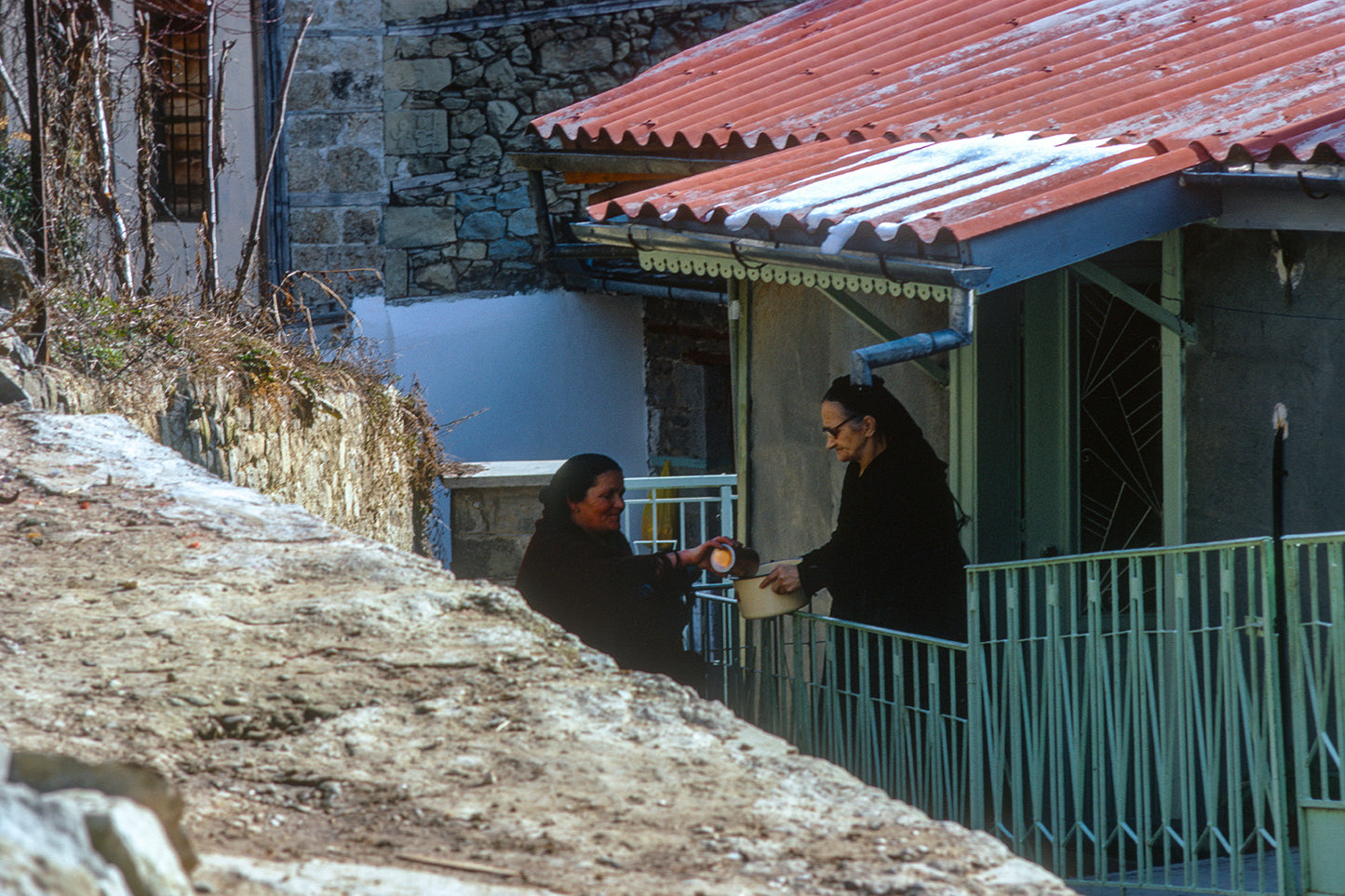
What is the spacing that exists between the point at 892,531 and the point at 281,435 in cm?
262

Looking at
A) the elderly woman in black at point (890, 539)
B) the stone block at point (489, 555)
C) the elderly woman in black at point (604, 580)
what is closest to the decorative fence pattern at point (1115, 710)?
the elderly woman in black at point (890, 539)

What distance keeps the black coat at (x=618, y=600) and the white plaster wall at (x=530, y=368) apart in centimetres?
689

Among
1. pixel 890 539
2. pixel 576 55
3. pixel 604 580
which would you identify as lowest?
pixel 604 580

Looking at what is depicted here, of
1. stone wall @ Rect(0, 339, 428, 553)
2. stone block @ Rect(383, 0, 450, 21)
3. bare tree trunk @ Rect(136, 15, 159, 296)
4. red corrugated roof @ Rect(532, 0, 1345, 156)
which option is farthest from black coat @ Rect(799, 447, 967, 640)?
stone block @ Rect(383, 0, 450, 21)

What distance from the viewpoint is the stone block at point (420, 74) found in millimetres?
11664

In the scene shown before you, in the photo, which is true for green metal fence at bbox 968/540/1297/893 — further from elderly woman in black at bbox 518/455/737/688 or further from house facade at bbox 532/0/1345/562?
elderly woman in black at bbox 518/455/737/688

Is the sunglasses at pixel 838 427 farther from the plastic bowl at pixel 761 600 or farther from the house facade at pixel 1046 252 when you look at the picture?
the plastic bowl at pixel 761 600

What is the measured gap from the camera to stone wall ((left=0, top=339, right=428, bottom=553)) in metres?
4.41

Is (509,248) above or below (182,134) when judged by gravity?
below

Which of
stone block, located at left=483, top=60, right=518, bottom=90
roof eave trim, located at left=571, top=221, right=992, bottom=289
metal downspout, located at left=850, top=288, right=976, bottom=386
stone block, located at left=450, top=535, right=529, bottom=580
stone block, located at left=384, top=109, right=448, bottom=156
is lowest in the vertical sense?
stone block, located at left=450, top=535, right=529, bottom=580

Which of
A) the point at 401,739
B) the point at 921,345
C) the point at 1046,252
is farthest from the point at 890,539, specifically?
the point at 401,739

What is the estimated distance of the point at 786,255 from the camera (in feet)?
15.8

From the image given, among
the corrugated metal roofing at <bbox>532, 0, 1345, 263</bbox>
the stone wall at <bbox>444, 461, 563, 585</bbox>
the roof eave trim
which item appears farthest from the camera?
the stone wall at <bbox>444, 461, 563, 585</bbox>

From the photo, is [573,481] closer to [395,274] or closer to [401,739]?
[401,739]
